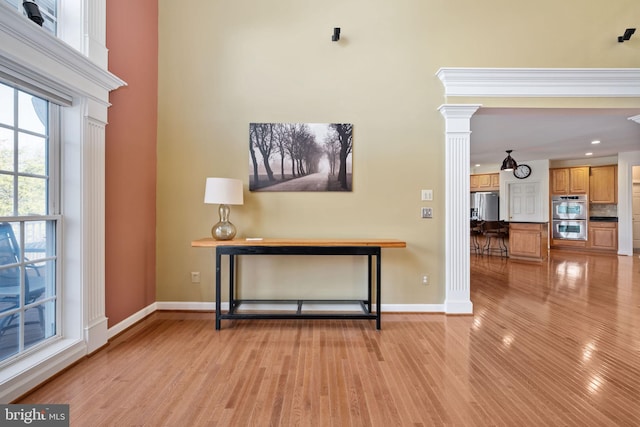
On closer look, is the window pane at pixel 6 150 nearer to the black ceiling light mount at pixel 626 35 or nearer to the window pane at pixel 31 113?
the window pane at pixel 31 113

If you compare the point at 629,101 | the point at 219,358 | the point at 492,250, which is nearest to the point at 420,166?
the point at 629,101

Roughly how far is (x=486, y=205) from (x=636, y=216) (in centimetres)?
328

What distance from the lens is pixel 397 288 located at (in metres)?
3.03

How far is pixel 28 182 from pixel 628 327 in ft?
16.8

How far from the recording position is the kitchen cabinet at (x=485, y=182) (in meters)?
8.23

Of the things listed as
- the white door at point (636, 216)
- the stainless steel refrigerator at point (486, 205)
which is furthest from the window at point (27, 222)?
the white door at point (636, 216)

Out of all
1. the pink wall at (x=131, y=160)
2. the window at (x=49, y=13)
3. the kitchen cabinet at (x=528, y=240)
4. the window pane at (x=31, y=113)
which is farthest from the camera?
the kitchen cabinet at (x=528, y=240)

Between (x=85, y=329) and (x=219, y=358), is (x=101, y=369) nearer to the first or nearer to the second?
(x=85, y=329)

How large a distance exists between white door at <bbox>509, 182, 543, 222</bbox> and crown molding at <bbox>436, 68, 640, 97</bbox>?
17.4 ft

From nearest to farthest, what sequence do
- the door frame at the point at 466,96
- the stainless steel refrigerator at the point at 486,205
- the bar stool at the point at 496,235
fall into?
1. the door frame at the point at 466,96
2. the bar stool at the point at 496,235
3. the stainless steel refrigerator at the point at 486,205

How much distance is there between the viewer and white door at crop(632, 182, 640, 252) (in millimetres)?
6906

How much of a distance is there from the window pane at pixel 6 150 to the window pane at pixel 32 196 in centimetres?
9

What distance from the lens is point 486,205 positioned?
27.1ft

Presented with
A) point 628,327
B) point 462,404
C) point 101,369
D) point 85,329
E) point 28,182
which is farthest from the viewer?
point 628,327
